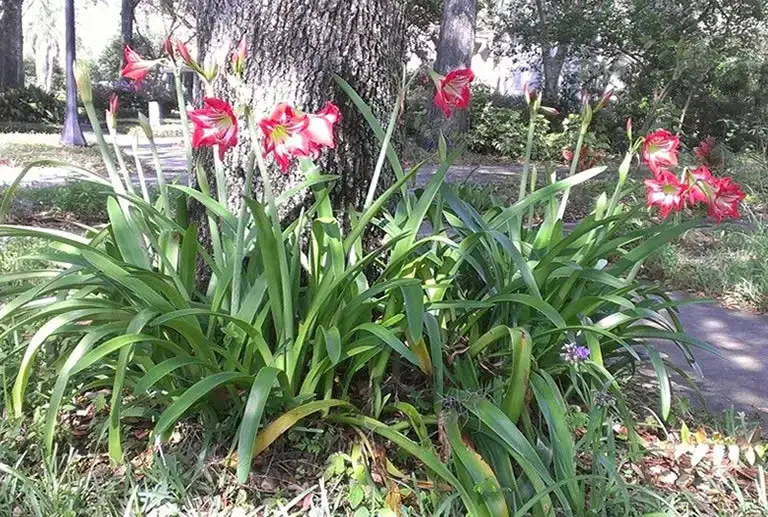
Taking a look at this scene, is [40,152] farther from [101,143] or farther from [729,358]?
[729,358]

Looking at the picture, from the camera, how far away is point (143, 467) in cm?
181

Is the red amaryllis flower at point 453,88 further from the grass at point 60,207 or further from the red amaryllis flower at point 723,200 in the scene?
the grass at point 60,207

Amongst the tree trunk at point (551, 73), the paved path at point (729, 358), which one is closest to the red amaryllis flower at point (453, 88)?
the paved path at point (729, 358)

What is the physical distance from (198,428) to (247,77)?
47.6 inches

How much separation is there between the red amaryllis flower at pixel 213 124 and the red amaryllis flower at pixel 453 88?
749 millimetres

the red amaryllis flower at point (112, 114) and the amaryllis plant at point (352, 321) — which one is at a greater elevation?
the red amaryllis flower at point (112, 114)

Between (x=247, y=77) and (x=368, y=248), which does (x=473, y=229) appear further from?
(x=247, y=77)

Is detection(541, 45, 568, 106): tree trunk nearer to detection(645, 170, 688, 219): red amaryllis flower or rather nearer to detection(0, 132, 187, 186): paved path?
detection(0, 132, 187, 186): paved path

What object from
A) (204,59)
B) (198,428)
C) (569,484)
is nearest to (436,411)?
(569,484)

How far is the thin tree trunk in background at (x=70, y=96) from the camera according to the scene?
1214 centimetres

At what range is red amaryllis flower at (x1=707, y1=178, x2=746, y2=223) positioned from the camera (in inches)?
84.6

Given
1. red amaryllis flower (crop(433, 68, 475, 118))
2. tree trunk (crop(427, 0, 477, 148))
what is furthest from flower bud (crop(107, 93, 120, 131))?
tree trunk (crop(427, 0, 477, 148))

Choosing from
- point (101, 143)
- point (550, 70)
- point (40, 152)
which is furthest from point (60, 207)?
point (550, 70)

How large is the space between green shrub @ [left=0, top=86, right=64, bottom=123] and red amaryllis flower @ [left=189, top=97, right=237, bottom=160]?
18395 millimetres
